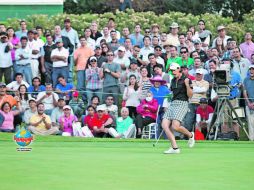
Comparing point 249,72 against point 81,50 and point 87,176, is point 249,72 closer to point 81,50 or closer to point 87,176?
point 81,50

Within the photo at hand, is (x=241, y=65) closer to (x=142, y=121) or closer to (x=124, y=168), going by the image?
(x=142, y=121)

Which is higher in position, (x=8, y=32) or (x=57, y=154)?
(x=8, y=32)

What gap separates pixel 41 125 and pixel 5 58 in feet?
10.1

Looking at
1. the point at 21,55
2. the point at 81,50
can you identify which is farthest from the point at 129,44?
the point at 21,55

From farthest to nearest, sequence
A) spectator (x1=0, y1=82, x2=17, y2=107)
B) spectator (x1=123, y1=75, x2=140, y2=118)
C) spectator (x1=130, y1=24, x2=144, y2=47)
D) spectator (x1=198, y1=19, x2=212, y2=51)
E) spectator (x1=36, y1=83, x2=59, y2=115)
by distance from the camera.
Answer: spectator (x1=198, y1=19, x2=212, y2=51) < spectator (x1=130, y1=24, x2=144, y2=47) < spectator (x1=36, y1=83, x2=59, y2=115) < spectator (x1=123, y1=75, x2=140, y2=118) < spectator (x1=0, y1=82, x2=17, y2=107)

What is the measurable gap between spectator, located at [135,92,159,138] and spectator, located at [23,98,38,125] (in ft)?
8.80

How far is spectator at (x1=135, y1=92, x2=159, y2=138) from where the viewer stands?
2380 cm

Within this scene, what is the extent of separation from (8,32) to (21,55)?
141 centimetres

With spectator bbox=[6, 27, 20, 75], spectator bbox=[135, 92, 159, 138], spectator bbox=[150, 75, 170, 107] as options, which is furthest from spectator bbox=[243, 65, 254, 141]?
spectator bbox=[6, 27, 20, 75]

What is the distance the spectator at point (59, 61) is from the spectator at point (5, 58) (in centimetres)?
120

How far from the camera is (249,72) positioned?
24281 millimetres

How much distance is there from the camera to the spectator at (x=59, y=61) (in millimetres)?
25797

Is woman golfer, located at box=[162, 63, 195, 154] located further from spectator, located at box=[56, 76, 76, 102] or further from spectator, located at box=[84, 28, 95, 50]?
spectator, located at box=[84, 28, 95, 50]

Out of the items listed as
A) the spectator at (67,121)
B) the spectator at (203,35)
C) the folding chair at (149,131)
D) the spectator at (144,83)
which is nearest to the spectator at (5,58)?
the spectator at (67,121)
